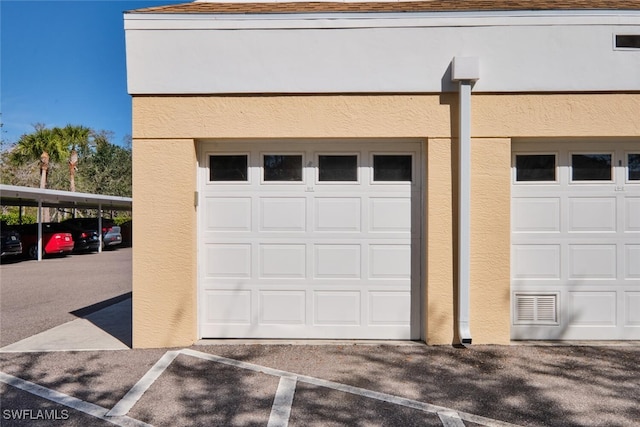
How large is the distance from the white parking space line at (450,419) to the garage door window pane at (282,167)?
300 centimetres

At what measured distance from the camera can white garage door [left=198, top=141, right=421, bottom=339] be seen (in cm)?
494

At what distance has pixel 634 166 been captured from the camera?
4.86 m

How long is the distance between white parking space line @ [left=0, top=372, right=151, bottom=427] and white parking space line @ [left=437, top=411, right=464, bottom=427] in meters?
2.31

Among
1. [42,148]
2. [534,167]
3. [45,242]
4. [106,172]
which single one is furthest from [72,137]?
[534,167]

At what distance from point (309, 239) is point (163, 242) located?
1754 mm

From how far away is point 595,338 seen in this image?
4871 mm

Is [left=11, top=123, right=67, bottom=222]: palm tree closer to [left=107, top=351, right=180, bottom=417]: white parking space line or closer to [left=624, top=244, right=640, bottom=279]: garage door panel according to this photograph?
[left=107, top=351, right=180, bottom=417]: white parking space line

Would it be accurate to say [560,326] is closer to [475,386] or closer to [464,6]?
[475,386]

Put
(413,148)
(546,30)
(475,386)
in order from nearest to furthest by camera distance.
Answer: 1. (475,386)
2. (546,30)
3. (413,148)

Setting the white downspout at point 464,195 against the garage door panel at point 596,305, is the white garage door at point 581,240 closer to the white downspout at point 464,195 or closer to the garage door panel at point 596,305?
the garage door panel at point 596,305

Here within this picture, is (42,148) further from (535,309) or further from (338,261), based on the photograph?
(535,309)

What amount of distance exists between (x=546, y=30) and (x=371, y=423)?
4.63 m

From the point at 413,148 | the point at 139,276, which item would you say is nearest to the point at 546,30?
the point at 413,148

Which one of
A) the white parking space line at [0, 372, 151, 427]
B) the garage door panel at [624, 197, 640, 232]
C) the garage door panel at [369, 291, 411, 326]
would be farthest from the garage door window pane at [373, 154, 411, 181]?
the white parking space line at [0, 372, 151, 427]
